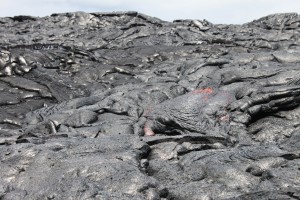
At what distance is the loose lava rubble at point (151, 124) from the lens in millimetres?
11203

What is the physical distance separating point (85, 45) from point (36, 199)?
114 ft

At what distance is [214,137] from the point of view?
14969 mm

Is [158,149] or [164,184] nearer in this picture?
[164,184]

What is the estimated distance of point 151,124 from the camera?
1825 cm

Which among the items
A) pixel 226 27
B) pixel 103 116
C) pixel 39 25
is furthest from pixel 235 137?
pixel 39 25

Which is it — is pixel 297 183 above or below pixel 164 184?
above

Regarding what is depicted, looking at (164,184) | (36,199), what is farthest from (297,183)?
(36,199)

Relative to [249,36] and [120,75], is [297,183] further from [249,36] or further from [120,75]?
[249,36]

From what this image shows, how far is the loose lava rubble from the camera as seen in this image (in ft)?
36.8

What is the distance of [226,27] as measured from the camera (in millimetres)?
52438

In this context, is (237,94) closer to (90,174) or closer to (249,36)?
(90,174)

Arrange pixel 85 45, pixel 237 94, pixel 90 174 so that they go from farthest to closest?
pixel 85 45 < pixel 237 94 < pixel 90 174

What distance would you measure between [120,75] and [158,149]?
58.8ft

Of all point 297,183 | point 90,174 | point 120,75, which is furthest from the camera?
point 120,75
